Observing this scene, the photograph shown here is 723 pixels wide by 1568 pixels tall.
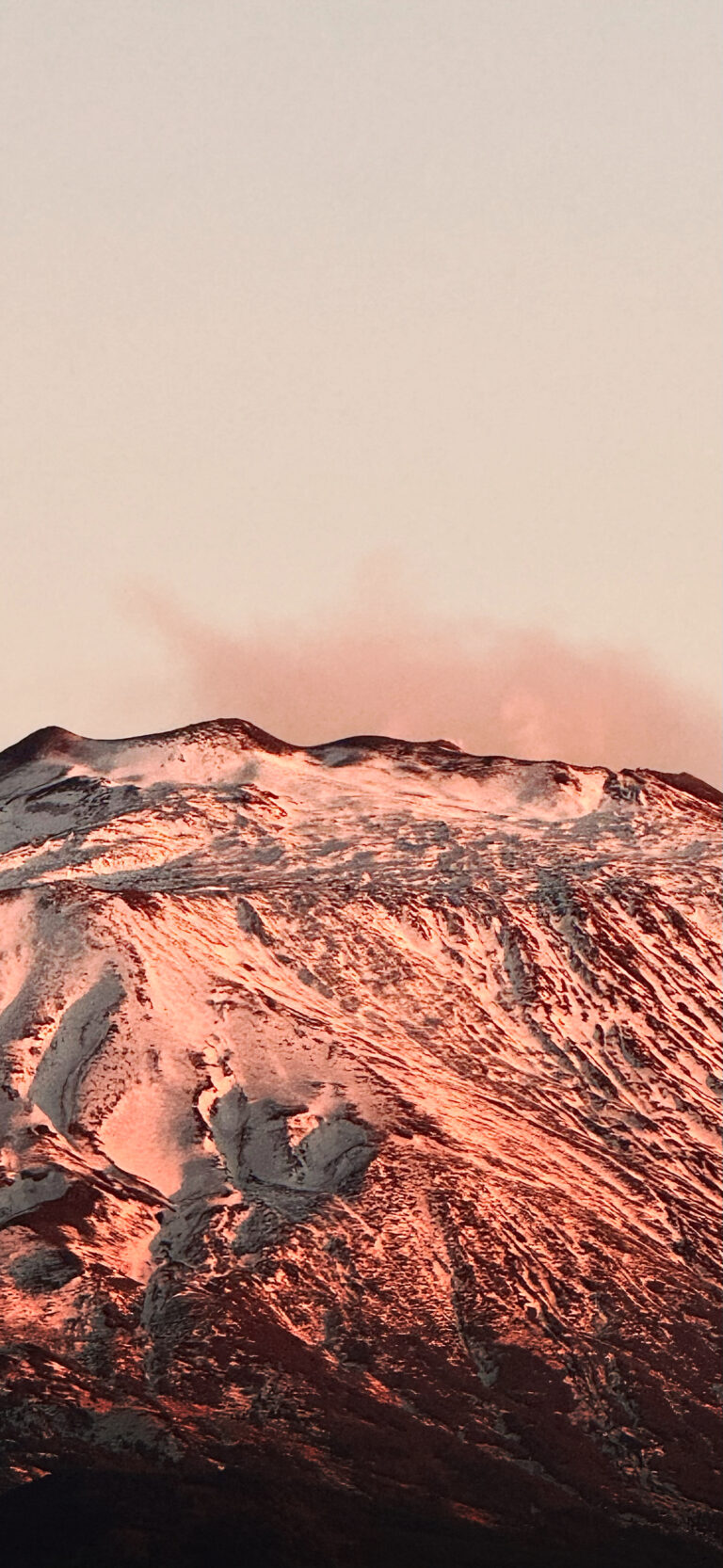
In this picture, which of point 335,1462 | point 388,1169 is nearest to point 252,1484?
point 335,1462

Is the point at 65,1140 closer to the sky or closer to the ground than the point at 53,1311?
closer to the sky

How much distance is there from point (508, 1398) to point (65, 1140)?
147 ft

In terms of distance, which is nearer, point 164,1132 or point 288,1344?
point 288,1344

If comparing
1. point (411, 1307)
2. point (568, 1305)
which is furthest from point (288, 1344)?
point (568, 1305)

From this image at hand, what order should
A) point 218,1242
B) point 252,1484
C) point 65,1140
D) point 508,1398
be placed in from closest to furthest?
point 252,1484 < point 508,1398 < point 218,1242 < point 65,1140

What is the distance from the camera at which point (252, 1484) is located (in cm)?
14700

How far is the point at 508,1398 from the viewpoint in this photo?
168500mm

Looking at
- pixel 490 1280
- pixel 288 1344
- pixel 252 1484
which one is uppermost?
pixel 490 1280

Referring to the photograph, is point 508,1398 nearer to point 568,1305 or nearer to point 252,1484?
point 568,1305

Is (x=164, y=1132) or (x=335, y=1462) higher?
(x=164, y=1132)

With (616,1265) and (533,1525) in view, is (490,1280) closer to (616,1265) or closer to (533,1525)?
(616,1265)

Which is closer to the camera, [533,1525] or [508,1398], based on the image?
[533,1525]

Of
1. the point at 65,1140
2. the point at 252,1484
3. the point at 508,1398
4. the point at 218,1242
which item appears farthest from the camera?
the point at 65,1140

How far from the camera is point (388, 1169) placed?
7633 inches
